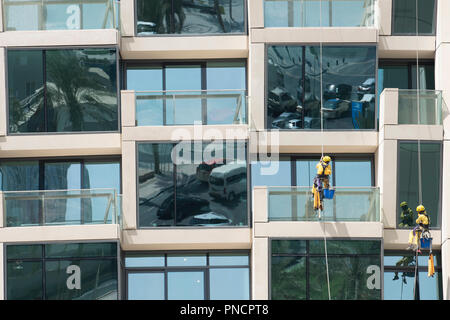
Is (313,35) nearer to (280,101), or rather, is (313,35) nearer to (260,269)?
(280,101)

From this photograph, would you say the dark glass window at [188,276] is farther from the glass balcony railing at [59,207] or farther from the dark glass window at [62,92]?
the dark glass window at [62,92]

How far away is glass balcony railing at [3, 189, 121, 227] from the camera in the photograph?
40312 millimetres

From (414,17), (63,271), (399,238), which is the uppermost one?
(414,17)

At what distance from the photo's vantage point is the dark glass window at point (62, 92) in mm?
41469

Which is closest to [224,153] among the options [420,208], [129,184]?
[129,184]

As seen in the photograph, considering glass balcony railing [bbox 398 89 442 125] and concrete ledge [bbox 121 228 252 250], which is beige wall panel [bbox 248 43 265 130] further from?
glass balcony railing [bbox 398 89 442 125]

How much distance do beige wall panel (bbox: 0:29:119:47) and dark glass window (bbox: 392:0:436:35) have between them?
7.35 metres

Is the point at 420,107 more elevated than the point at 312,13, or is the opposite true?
the point at 312,13

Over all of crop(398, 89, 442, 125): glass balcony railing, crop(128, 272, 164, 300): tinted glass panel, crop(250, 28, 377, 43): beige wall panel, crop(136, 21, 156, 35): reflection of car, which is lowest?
crop(128, 272, 164, 300): tinted glass panel

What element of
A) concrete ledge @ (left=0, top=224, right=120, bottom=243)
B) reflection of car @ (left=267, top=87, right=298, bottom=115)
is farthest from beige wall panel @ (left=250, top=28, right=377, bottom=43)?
concrete ledge @ (left=0, top=224, right=120, bottom=243)

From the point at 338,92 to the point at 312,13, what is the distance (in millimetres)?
2170

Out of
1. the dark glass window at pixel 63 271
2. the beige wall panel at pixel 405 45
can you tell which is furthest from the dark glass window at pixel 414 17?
the dark glass window at pixel 63 271

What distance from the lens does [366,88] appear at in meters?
41.6

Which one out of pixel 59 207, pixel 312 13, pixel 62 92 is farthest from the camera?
pixel 312 13
